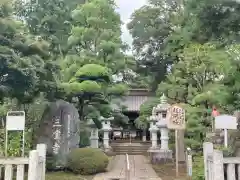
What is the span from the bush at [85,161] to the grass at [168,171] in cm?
214

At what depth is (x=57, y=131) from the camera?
1292 centimetres

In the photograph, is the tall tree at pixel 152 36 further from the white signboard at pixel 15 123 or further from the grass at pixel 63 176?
the white signboard at pixel 15 123

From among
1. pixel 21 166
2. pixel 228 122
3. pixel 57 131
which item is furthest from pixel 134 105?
pixel 21 166

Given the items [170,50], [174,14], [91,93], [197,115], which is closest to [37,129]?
[91,93]

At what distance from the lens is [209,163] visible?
645cm

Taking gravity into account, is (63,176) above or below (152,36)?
below

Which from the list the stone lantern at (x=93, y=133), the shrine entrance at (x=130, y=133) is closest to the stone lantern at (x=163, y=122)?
the stone lantern at (x=93, y=133)

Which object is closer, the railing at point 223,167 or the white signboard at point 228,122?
the railing at point 223,167

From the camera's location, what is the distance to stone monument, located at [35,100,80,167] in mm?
12930

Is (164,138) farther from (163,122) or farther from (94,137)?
(94,137)

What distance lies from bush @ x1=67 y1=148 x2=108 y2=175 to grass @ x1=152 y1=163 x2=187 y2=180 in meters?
2.14

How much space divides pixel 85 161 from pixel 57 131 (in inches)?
55.5

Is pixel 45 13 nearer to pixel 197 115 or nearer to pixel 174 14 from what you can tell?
pixel 174 14

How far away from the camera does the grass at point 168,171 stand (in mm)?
12081
